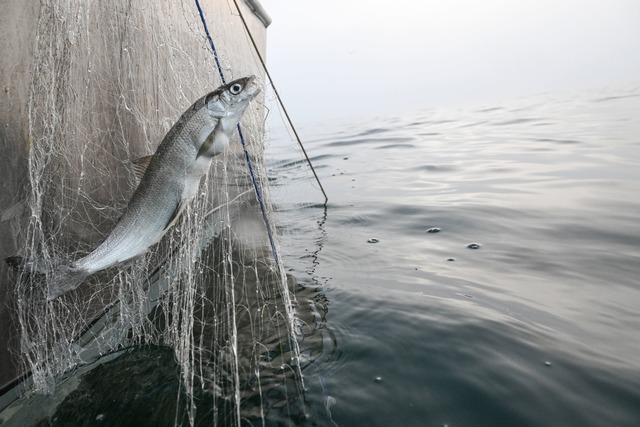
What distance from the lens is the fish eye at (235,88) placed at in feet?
7.43

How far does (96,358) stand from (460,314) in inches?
123

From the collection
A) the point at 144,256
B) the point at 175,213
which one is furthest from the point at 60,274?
the point at 144,256

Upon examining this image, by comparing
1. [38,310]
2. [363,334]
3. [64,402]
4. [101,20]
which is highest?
[101,20]

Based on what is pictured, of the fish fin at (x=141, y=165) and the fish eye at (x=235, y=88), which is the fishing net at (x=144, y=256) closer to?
the fish fin at (x=141, y=165)

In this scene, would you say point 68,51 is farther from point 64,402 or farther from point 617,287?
point 617,287

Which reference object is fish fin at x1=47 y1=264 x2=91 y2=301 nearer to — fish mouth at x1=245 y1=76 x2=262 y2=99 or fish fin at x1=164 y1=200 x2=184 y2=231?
fish fin at x1=164 y1=200 x2=184 y2=231

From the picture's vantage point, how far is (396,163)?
12.1 metres

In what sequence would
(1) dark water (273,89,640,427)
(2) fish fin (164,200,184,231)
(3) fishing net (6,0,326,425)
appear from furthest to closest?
(3) fishing net (6,0,326,425)
(1) dark water (273,89,640,427)
(2) fish fin (164,200,184,231)

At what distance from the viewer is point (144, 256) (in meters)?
3.54

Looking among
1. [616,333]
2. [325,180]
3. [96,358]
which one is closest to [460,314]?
[616,333]

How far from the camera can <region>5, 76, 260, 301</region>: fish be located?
7.58 ft

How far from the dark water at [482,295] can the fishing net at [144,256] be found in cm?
42

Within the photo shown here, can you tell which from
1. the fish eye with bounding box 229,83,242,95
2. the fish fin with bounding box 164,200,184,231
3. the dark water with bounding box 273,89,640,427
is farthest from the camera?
the dark water with bounding box 273,89,640,427

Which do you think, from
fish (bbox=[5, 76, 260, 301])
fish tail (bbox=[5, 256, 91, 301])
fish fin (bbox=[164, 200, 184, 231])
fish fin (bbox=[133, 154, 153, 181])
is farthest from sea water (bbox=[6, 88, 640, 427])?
fish fin (bbox=[133, 154, 153, 181])
